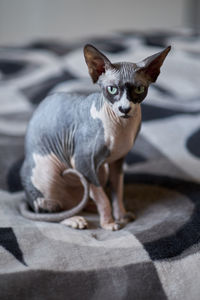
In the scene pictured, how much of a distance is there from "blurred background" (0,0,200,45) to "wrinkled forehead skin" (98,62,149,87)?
1762mm

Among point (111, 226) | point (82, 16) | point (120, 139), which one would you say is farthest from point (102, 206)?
point (82, 16)

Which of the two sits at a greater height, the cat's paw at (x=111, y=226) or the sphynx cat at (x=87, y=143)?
the sphynx cat at (x=87, y=143)

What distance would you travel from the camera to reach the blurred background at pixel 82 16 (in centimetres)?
250

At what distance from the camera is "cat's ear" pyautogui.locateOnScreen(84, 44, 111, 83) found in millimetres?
772

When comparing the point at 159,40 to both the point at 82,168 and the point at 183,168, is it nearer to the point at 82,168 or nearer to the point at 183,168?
the point at 183,168

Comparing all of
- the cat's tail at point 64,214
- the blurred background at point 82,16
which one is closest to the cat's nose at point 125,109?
the cat's tail at point 64,214

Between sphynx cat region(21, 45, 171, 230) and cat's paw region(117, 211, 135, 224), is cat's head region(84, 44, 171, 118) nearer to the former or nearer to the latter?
sphynx cat region(21, 45, 171, 230)

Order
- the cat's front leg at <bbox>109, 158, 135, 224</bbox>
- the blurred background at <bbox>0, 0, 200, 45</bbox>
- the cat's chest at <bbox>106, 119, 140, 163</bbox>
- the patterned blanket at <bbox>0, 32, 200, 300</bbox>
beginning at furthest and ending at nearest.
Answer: the blurred background at <bbox>0, 0, 200, 45</bbox> → the cat's front leg at <bbox>109, 158, 135, 224</bbox> → the cat's chest at <bbox>106, 119, 140, 163</bbox> → the patterned blanket at <bbox>0, 32, 200, 300</bbox>

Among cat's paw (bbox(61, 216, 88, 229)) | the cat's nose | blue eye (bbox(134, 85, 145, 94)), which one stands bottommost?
cat's paw (bbox(61, 216, 88, 229))

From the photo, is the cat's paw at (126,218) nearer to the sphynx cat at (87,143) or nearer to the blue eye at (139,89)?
the sphynx cat at (87,143)

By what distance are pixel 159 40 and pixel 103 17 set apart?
2.84ft

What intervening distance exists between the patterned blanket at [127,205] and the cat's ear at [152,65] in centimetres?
31

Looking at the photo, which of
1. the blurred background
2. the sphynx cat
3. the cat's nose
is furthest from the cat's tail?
the blurred background

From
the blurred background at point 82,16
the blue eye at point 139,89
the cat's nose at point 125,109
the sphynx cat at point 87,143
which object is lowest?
the blurred background at point 82,16
